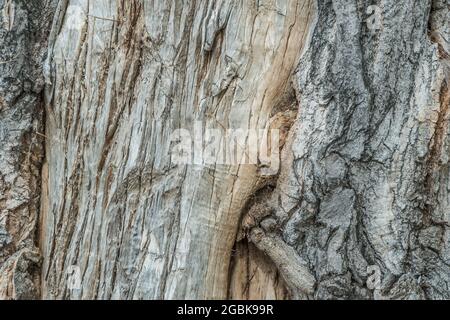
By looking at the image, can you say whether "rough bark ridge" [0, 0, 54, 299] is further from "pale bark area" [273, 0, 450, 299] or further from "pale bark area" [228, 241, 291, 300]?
"pale bark area" [273, 0, 450, 299]

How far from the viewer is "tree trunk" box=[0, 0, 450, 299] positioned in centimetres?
285

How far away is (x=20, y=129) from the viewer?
3.14 meters

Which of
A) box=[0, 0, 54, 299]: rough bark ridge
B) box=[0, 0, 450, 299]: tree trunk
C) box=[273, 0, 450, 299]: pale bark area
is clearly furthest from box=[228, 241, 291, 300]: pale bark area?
box=[0, 0, 54, 299]: rough bark ridge

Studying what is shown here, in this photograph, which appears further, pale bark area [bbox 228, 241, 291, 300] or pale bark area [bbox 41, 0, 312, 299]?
pale bark area [bbox 228, 241, 291, 300]

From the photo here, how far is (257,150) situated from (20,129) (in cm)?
123

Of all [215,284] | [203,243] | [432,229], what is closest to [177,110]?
[203,243]

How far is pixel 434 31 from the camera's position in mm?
3006

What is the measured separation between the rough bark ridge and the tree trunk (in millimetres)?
76

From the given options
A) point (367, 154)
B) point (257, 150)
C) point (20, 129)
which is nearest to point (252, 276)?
point (257, 150)

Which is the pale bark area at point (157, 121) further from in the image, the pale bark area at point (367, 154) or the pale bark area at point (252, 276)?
the pale bark area at point (367, 154)

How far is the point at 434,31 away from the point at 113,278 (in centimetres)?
197

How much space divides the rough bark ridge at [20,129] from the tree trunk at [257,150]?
76 mm

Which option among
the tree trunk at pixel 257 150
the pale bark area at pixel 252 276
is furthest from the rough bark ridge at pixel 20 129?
the pale bark area at pixel 252 276

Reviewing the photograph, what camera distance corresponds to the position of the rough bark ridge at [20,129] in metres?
3.11
